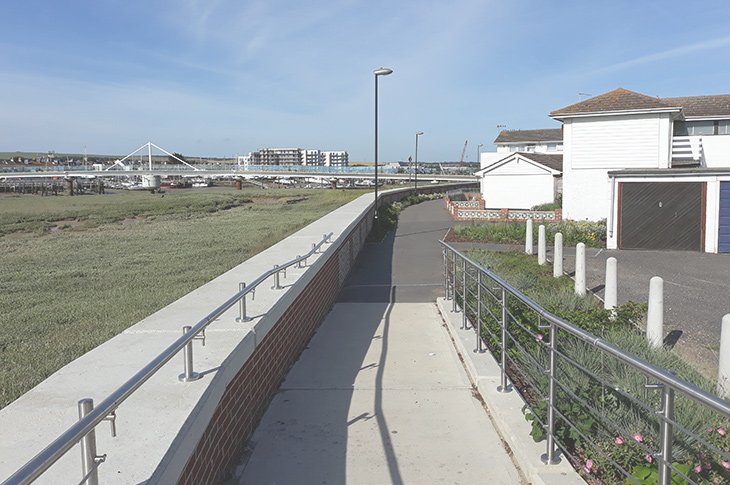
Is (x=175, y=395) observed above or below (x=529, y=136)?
below

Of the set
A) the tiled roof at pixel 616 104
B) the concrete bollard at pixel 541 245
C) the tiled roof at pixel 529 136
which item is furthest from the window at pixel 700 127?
the tiled roof at pixel 529 136

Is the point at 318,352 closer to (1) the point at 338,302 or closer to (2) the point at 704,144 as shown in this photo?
(1) the point at 338,302

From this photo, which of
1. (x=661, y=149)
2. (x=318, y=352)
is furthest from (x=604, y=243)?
(x=318, y=352)

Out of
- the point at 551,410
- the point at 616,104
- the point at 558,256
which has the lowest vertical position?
the point at 558,256

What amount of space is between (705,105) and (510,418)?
108 ft

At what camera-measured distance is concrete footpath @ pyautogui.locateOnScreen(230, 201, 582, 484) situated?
13.8 feet

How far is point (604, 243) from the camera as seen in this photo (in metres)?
20.0

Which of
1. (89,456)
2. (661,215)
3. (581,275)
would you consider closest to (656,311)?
(581,275)

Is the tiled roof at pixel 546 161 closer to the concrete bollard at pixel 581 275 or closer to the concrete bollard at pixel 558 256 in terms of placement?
the concrete bollard at pixel 558 256

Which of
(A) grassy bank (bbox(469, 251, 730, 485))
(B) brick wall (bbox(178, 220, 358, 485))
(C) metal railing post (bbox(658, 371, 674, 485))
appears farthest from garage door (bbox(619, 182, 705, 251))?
(C) metal railing post (bbox(658, 371, 674, 485))

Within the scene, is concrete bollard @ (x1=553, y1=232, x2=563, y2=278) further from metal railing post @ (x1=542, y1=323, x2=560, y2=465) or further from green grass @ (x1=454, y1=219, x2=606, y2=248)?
metal railing post @ (x1=542, y1=323, x2=560, y2=465)

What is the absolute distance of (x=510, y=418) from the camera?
4773mm

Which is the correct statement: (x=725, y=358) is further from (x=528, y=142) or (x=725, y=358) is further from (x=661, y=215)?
(x=528, y=142)

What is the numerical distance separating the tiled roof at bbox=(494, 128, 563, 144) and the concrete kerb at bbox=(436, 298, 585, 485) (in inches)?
2204
